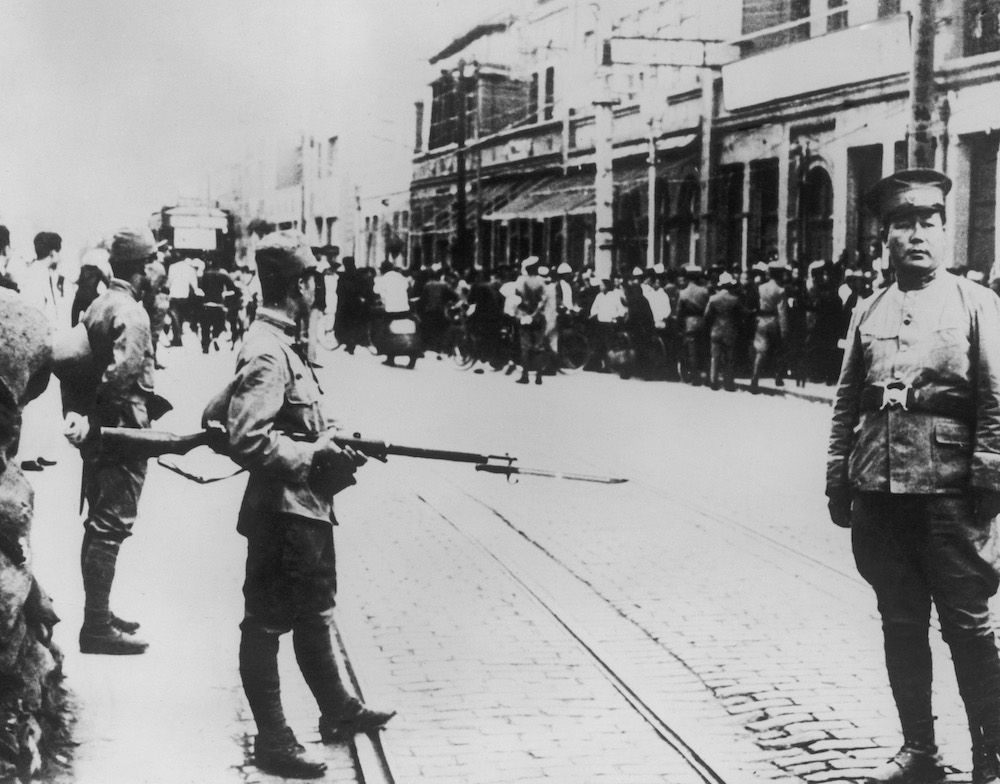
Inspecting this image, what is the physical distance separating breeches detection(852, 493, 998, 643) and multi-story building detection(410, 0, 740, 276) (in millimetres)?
3700

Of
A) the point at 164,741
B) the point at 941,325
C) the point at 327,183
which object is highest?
the point at 327,183

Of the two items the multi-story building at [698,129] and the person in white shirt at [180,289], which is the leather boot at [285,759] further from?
the multi-story building at [698,129]

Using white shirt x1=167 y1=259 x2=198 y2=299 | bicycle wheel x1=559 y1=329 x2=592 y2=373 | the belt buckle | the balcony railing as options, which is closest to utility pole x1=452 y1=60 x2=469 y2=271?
white shirt x1=167 y1=259 x2=198 y2=299

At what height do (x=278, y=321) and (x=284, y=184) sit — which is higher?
(x=284, y=184)

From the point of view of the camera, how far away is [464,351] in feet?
58.1

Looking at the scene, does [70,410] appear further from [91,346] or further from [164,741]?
[164,741]

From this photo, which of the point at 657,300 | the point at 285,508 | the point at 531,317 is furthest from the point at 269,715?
the point at 657,300

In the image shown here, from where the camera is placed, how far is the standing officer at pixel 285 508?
4117 millimetres

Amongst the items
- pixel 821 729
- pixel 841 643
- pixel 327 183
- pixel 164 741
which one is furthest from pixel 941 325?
pixel 327 183

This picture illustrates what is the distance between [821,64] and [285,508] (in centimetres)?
1386

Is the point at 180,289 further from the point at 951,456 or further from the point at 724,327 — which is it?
the point at 724,327

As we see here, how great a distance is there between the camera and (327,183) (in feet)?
24.7

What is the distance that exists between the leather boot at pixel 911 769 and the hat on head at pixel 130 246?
10.8 feet

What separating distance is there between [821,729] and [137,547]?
10.4 ft
